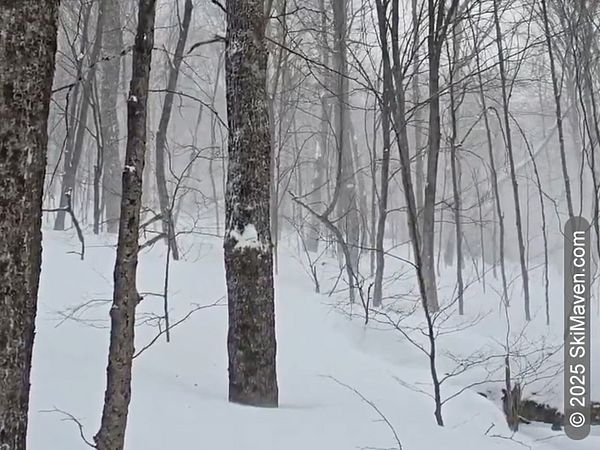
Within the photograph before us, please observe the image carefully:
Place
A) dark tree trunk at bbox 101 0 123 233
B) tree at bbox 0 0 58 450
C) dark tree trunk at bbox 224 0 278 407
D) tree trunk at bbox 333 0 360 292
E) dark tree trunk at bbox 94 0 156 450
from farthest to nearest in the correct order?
1. dark tree trunk at bbox 101 0 123 233
2. tree trunk at bbox 333 0 360 292
3. dark tree trunk at bbox 224 0 278 407
4. dark tree trunk at bbox 94 0 156 450
5. tree at bbox 0 0 58 450

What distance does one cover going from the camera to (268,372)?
3525mm

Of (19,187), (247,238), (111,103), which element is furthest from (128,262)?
(111,103)

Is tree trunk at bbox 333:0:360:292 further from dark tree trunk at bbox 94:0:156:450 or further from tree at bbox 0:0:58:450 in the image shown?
tree at bbox 0:0:58:450

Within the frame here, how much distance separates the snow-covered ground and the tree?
41.0 inches

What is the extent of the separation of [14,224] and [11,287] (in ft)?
0.52

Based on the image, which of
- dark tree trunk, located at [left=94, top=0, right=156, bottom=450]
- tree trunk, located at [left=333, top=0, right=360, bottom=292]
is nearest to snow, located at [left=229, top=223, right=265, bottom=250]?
dark tree trunk, located at [left=94, top=0, right=156, bottom=450]

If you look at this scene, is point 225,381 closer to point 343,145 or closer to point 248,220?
point 248,220

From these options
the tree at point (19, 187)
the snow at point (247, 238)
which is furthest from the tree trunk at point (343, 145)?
the tree at point (19, 187)

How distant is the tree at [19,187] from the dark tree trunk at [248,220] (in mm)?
1942

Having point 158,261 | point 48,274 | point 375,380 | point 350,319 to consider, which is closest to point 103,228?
point 158,261

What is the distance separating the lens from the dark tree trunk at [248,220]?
11.5ft

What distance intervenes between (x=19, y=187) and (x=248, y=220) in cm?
203

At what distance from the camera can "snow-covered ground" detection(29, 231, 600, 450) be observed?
9.48 feet

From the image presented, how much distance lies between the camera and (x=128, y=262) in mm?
2420
